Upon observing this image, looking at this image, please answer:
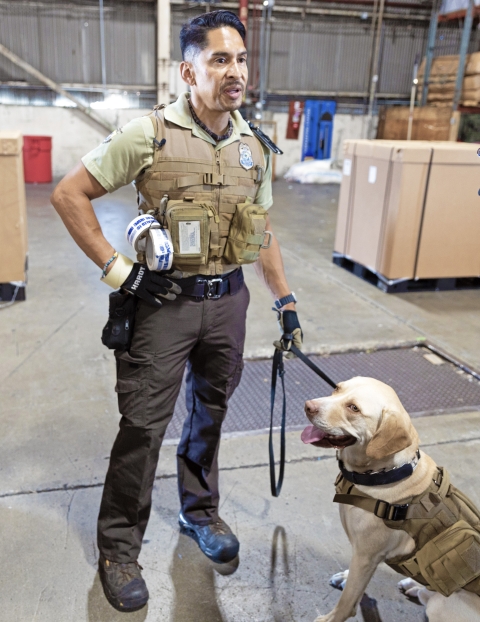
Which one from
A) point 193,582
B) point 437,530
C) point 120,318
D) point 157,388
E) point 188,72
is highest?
point 188,72

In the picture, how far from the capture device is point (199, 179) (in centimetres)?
192

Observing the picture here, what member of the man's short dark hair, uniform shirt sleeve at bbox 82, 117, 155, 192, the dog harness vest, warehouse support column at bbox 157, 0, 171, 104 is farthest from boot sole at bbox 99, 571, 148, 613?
warehouse support column at bbox 157, 0, 171, 104

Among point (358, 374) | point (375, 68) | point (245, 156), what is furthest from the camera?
point (375, 68)

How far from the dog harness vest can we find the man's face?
1.30 m

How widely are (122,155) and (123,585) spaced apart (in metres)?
1.47

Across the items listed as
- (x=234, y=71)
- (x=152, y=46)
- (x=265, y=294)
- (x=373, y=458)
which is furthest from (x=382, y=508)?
(x=152, y=46)

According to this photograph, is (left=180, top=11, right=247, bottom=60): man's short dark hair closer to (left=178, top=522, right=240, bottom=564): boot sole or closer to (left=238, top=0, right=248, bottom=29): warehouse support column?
(left=178, top=522, right=240, bottom=564): boot sole

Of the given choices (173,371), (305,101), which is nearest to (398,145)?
(173,371)

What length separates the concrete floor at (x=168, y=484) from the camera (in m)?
2.05

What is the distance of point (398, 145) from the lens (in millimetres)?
5410

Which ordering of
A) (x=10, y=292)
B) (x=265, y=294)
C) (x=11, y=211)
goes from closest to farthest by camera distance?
(x=11, y=211), (x=10, y=292), (x=265, y=294)

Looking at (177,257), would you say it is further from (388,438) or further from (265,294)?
(265,294)

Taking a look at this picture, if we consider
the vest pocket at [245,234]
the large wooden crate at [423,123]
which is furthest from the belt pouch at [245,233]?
the large wooden crate at [423,123]

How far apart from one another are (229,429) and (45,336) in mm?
1796
